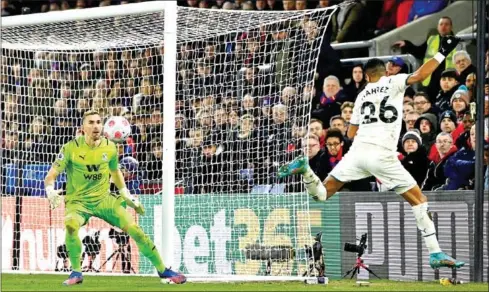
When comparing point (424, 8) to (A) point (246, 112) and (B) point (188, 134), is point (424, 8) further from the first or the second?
(B) point (188, 134)

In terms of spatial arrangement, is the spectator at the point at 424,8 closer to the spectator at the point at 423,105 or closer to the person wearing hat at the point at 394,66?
the person wearing hat at the point at 394,66

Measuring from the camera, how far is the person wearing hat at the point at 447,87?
1494 cm

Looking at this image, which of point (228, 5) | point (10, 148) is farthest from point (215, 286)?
point (228, 5)

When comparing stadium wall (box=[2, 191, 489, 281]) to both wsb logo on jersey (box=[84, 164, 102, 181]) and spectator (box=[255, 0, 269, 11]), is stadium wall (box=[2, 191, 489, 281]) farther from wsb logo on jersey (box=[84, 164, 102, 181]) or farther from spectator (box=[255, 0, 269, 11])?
spectator (box=[255, 0, 269, 11])

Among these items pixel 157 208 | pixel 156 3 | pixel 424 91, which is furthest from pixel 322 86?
pixel 156 3

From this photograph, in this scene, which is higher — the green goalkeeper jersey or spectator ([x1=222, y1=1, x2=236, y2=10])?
spectator ([x1=222, y1=1, x2=236, y2=10])

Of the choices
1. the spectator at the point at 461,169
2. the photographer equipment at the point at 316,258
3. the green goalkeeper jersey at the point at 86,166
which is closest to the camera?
the green goalkeeper jersey at the point at 86,166

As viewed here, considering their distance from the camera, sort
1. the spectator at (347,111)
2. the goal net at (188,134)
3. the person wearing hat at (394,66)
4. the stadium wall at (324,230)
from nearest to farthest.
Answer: the stadium wall at (324,230) → the goal net at (188,134) → the person wearing hat at (394,66) → the spectator at (347,111)

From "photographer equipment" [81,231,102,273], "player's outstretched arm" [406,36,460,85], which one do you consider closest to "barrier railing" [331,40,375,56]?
"player's outstretched arm" [406,36,460,85]

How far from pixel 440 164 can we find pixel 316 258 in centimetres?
188

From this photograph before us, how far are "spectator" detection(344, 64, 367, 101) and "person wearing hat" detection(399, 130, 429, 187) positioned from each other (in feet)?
6.24

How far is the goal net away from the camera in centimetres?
1463

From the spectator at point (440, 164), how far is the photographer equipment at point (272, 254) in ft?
6.01

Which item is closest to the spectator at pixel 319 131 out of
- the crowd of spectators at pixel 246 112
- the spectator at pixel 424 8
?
the crowd of spectators at pixel 246 112
